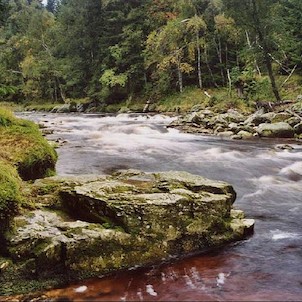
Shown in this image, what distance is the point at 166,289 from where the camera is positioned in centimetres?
441

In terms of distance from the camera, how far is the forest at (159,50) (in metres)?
28.8

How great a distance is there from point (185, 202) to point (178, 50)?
3195 cm

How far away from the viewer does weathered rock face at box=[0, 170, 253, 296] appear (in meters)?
4.57

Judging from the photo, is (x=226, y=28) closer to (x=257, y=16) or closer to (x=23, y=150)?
(x=257, y=16)

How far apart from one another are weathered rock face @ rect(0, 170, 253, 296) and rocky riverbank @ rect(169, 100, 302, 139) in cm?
1242

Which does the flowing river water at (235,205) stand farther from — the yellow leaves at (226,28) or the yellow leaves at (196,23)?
the yellow leaves at (226,28)

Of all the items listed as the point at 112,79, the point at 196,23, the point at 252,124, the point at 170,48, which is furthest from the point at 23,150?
the point at 112,79

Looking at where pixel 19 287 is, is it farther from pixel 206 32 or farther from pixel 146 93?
pixel 146 93

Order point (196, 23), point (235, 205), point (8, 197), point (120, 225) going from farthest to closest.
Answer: point (196, 23) → point (235, 205) → point (120, 225) → point (8, 197)

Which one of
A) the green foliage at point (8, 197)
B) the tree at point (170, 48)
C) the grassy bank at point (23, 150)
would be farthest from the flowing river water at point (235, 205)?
the tree at point (170, 48)

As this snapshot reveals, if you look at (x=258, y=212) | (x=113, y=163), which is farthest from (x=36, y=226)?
(x=113, y=163)

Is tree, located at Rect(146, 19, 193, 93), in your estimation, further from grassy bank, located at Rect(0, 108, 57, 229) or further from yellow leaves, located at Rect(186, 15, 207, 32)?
grassy bank, located at Rect(0, 108, 57, 229)

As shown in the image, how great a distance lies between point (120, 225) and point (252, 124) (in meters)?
16.8

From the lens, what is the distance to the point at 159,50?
3662 centimetres
